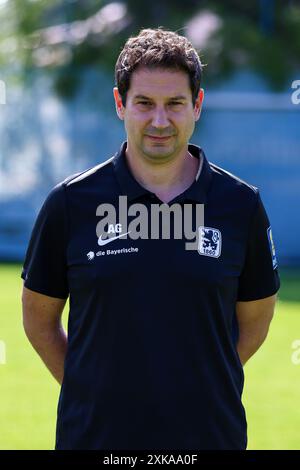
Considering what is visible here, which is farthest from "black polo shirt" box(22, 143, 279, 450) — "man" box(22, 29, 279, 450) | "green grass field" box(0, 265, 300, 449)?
"green grass field" box(0, 265, 300, 449)

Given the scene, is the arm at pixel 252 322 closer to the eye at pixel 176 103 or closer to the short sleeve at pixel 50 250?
the short sleeve at pixel 50 250

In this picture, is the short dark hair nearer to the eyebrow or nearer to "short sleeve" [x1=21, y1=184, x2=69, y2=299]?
the eyebrow

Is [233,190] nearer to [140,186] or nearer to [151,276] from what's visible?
[140,186]

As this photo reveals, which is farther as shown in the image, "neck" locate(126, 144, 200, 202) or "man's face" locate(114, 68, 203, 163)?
"neck" locate(126, 144, 200, 202)

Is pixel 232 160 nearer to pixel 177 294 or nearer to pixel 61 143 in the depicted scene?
pixel 61 143

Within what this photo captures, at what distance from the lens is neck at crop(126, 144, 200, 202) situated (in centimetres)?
309

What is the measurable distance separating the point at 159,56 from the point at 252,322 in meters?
1.00

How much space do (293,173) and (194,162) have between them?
52.5 feet

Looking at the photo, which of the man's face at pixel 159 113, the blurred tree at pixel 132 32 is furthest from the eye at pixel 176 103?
the blurred tree at pixel 132 32

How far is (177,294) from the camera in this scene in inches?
115

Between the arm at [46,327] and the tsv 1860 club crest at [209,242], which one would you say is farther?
the arm at [46,327]

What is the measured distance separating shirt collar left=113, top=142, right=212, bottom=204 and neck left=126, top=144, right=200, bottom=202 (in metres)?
Answer: 0.03

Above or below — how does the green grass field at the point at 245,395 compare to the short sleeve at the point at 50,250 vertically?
below

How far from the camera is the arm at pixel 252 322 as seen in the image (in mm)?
3361
